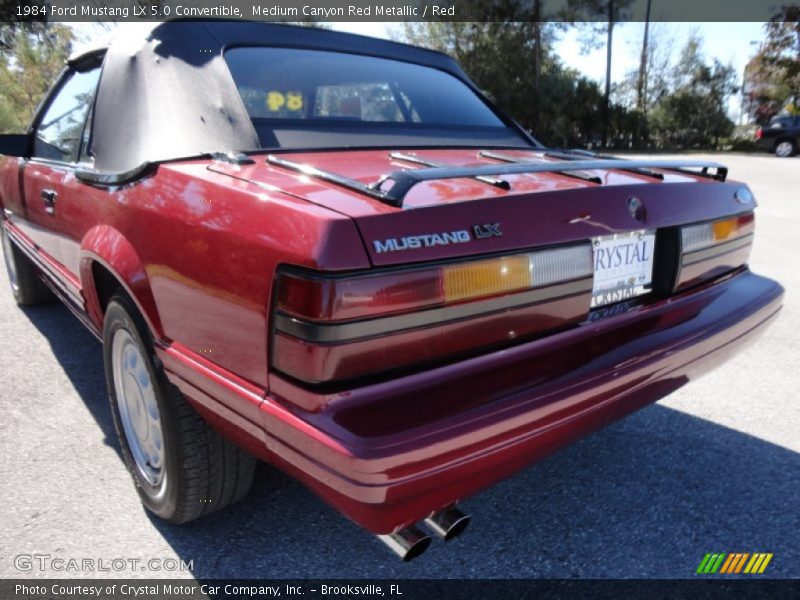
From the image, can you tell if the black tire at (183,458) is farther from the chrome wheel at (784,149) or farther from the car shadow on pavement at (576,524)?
the chrome wheel at (784,149)

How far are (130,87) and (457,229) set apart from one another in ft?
4.79

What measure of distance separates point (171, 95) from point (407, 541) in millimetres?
1614

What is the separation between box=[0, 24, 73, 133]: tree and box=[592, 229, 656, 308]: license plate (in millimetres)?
19630

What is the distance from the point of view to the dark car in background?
890 inches

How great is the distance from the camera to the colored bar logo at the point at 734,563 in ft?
6.36

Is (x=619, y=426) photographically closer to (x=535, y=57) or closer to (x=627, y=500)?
(x=627, y=500)

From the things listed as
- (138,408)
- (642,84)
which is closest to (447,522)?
(138,408)

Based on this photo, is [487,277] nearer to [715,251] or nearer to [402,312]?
[402,312]

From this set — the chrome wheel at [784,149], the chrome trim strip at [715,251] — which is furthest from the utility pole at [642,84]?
the chrome trim strip at [715,251]

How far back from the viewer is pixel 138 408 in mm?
2240

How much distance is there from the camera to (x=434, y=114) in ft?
8.98

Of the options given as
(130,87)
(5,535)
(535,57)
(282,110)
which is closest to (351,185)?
(282,110)

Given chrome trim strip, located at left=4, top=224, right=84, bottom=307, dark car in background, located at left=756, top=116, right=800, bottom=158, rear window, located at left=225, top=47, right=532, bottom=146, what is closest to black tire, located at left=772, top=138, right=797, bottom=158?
dark car in background, located at left=756, top=116, right=800, bottom=158

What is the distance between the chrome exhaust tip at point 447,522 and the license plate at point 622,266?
734 millimetres
